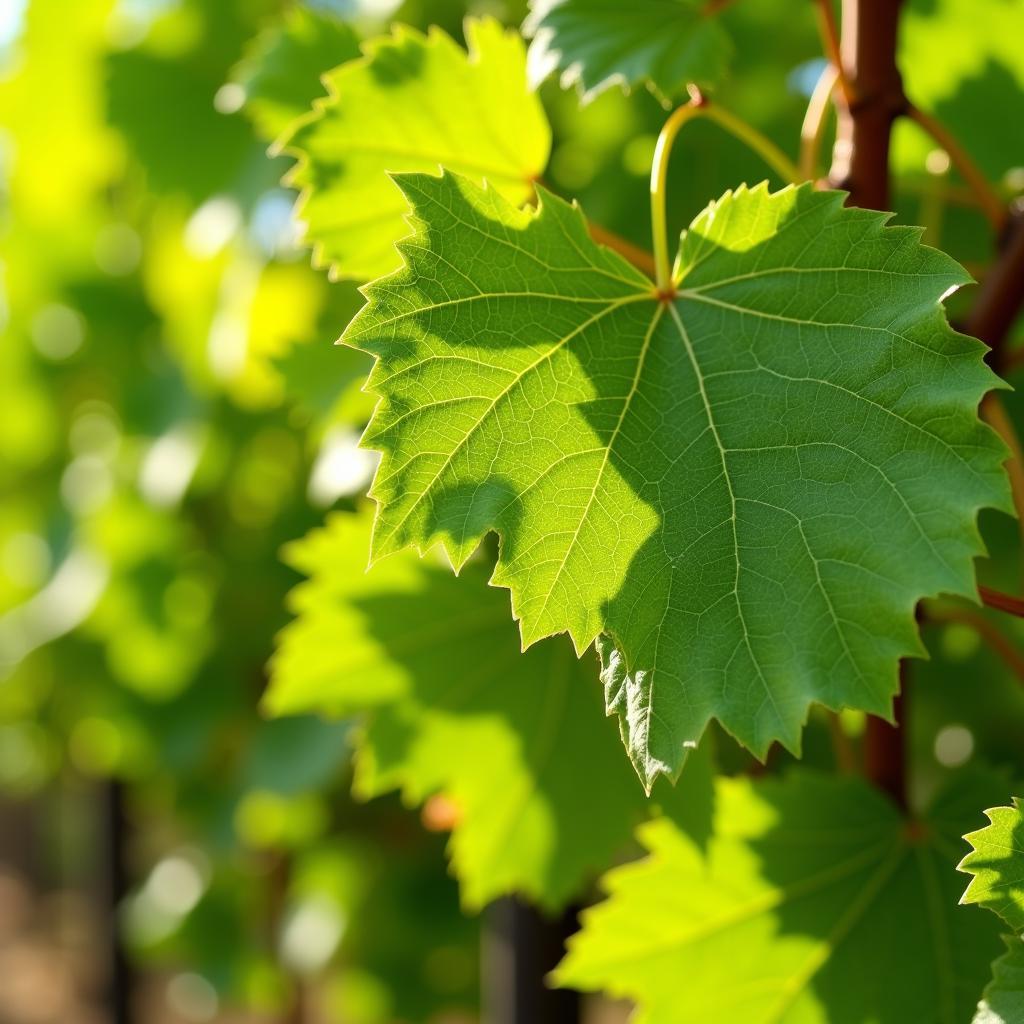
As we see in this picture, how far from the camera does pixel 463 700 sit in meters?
0.78

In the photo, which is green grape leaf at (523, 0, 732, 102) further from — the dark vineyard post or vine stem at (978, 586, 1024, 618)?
the dark vineyard post

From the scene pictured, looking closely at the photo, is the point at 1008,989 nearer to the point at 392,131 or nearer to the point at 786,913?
the point at 786,913

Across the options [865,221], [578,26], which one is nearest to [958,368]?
[865,221]

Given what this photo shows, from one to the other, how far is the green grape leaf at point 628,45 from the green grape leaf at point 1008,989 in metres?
0.42

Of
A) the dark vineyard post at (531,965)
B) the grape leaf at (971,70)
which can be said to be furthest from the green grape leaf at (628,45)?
the dark vineyard post at (531,965)

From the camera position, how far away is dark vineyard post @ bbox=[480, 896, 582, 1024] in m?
0.93

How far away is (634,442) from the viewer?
1.59 ft

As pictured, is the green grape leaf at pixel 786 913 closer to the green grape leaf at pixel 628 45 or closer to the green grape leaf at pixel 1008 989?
the green grape leaf at pixel 1008 989

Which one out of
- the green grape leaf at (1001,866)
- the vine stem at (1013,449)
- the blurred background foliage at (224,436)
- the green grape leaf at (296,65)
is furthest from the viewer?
the blurred background foliage at (224,436)

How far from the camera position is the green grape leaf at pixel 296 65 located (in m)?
0.74

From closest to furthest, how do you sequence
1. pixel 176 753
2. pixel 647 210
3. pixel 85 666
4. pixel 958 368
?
pixel 958 368 < pixel 647 210 < pixel 176 753 < pixel 85 666

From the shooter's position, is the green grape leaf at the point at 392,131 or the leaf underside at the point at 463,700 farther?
the leaf underside at the point at 463,700

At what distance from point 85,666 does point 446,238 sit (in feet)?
5.57

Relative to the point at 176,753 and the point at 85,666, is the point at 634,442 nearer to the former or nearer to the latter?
the point at 176,753
